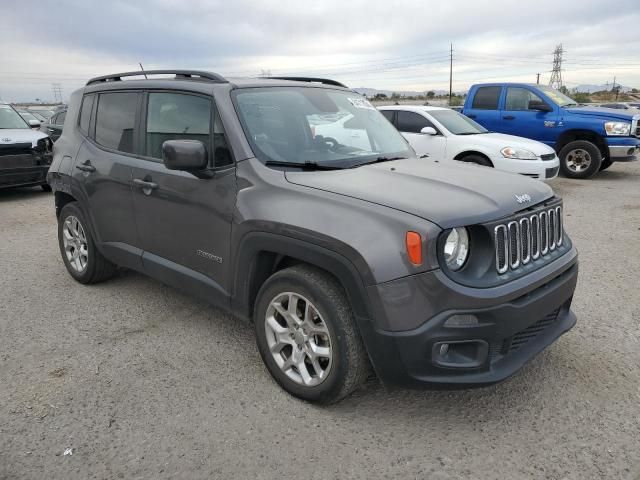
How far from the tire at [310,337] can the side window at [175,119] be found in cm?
116

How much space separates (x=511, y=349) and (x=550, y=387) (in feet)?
2.04

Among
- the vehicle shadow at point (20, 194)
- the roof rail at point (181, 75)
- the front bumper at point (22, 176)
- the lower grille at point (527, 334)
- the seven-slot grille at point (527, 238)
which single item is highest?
the roof rail at point (181, 75)

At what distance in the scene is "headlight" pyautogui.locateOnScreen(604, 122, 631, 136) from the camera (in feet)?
34.4

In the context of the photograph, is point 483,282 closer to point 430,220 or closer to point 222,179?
point 430,220

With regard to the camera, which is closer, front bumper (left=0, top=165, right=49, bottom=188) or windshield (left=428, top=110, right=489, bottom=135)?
front bumper (left=0, top=165, right=49, bottom=188)

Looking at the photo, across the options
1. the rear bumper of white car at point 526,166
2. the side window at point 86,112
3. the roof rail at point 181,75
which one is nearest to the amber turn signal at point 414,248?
the roof rail at point 181,75

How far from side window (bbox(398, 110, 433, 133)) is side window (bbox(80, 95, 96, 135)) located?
20.5 feet

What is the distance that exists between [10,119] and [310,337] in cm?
976

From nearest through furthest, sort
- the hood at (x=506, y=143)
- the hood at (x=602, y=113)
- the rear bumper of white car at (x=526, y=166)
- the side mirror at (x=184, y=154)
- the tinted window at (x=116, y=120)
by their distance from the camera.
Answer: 1. the side mirror at (x=184, y=154)
2. the tinted window at (x=116, y=120)
3. the rear bumper of white car at (x=526, y=166)
4. the hood at (x=506, y=143)
5. the hood at (x=602, y=113)

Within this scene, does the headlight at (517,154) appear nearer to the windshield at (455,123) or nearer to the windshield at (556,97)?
the windshield at (455,123)

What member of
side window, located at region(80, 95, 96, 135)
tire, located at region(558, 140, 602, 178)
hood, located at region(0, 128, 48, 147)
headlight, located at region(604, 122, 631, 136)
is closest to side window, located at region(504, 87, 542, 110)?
tire, located at region(558, 140, 602, 178)

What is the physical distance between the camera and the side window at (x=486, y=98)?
11.6 metres

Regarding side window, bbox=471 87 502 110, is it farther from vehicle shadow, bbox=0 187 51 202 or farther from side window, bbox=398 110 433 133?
vehicle shadow, bbox=0 187 51 202

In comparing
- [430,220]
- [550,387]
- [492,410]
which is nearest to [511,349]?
[492,410]
